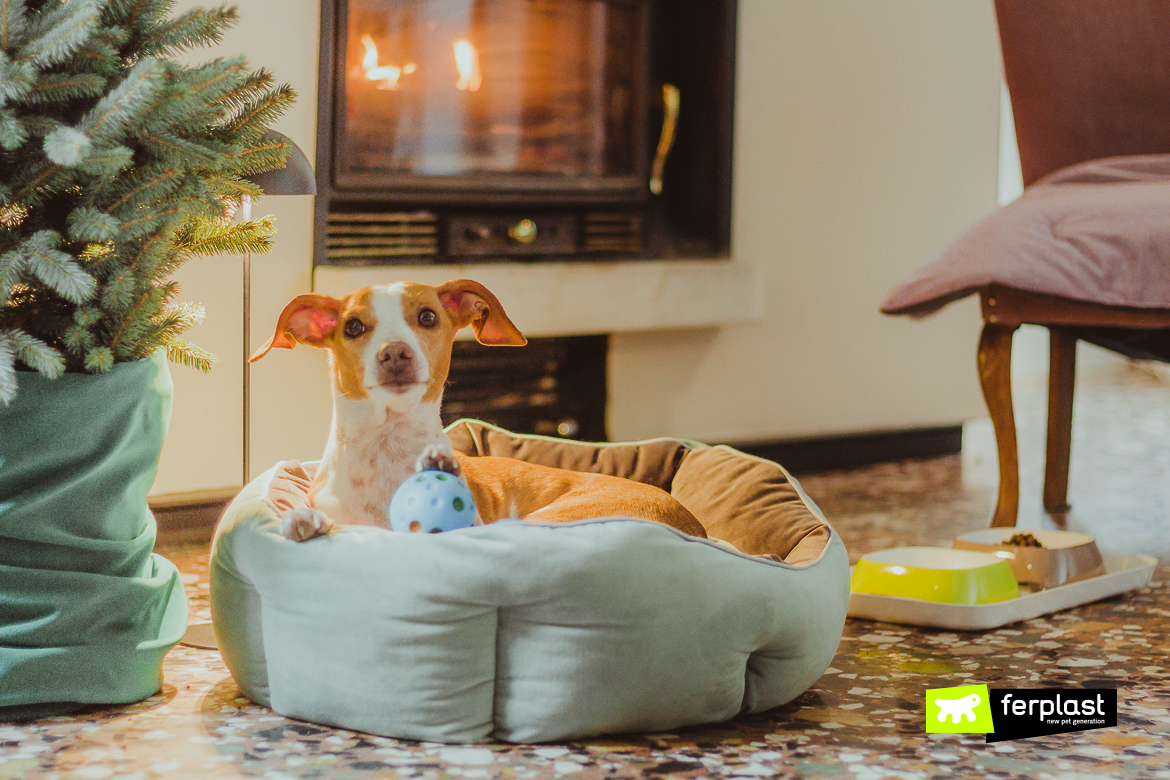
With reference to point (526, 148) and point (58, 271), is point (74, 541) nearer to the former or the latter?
point (58, 271)

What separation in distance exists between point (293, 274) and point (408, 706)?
1.29 m

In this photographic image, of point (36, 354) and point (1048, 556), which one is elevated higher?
point (36, 354)

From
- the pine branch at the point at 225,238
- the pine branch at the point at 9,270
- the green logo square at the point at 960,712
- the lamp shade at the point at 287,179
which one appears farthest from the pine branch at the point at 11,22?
the green logo square at the point at 960,712

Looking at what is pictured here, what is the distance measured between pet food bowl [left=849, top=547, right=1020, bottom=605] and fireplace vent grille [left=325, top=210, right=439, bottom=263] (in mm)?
1218

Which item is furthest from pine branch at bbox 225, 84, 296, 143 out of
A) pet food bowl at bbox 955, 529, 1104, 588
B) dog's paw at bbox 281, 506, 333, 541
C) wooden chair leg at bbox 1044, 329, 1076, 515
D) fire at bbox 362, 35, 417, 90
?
wooden chair leg at bbox 1044, 329, 1076, 515

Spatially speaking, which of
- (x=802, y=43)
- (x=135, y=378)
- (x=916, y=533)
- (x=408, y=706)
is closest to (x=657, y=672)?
(x=408, y=706)

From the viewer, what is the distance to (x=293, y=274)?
241 centimetres

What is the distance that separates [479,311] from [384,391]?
19cm

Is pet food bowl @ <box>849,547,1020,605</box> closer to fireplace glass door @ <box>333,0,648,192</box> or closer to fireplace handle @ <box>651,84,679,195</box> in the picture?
fireplace glass door @ <box>333,0,648,192</box>

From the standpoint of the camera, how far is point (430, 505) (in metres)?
1.39

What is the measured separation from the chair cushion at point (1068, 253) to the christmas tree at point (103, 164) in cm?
133

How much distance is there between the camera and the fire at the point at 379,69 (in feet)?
8.42

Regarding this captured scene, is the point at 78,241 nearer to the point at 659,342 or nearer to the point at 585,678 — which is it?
the point at 585,678

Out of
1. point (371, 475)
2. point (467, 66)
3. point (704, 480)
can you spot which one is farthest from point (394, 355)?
point (467, 66)
